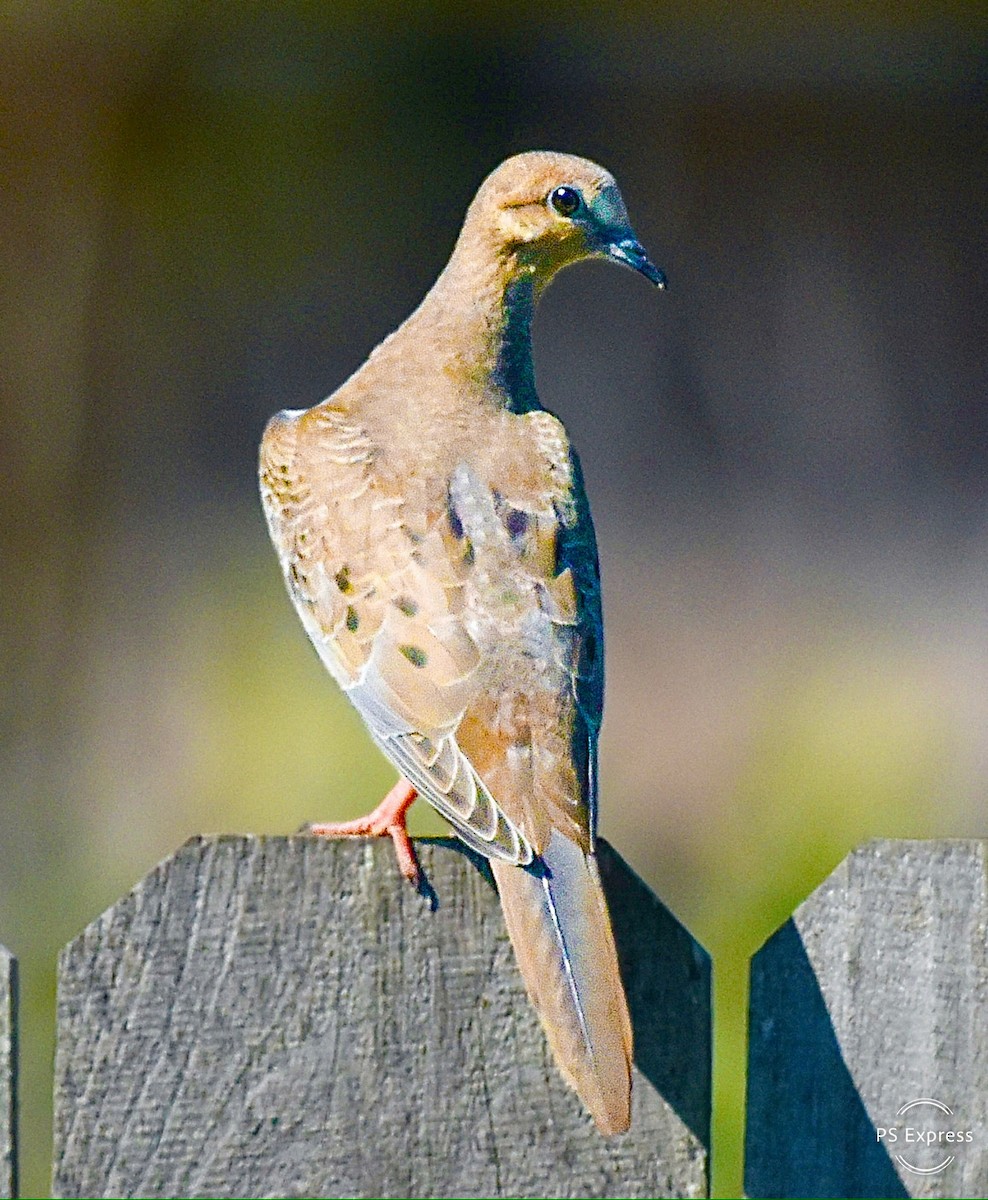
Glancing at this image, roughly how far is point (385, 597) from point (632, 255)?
2.35ft

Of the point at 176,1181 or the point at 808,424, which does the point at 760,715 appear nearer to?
the point at 808,424

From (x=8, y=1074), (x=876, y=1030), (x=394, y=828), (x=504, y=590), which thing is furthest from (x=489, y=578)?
(x=8, y=1074)

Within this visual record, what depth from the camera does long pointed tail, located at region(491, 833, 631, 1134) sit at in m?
2.32

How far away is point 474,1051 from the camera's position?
2.52 metres

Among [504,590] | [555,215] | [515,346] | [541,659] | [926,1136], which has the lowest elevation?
[926,1136]

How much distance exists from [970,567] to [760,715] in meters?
0.64

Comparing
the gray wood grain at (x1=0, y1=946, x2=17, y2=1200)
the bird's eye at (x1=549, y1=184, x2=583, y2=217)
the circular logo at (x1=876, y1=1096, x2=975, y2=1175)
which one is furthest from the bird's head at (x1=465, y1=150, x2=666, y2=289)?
the gray wood grain at (x1=0, y1=946, x2=17, y2=1200)

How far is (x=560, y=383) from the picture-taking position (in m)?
5.32

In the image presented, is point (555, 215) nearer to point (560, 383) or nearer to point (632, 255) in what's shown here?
point (632, 255)

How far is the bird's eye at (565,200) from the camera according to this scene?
323cm


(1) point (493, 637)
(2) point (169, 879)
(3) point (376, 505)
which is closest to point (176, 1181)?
(2) point (169, 879)

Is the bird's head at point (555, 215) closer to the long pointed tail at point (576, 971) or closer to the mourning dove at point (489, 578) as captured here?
the mourning dove at point (489, 578)

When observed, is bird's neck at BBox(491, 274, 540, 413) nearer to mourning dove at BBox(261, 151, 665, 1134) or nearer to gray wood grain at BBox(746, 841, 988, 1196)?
mourning dove at BBox(261, 151, 665, 1134)

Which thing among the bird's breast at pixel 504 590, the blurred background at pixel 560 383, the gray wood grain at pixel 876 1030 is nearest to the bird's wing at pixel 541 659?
the bird's breast at pixel 504 590
